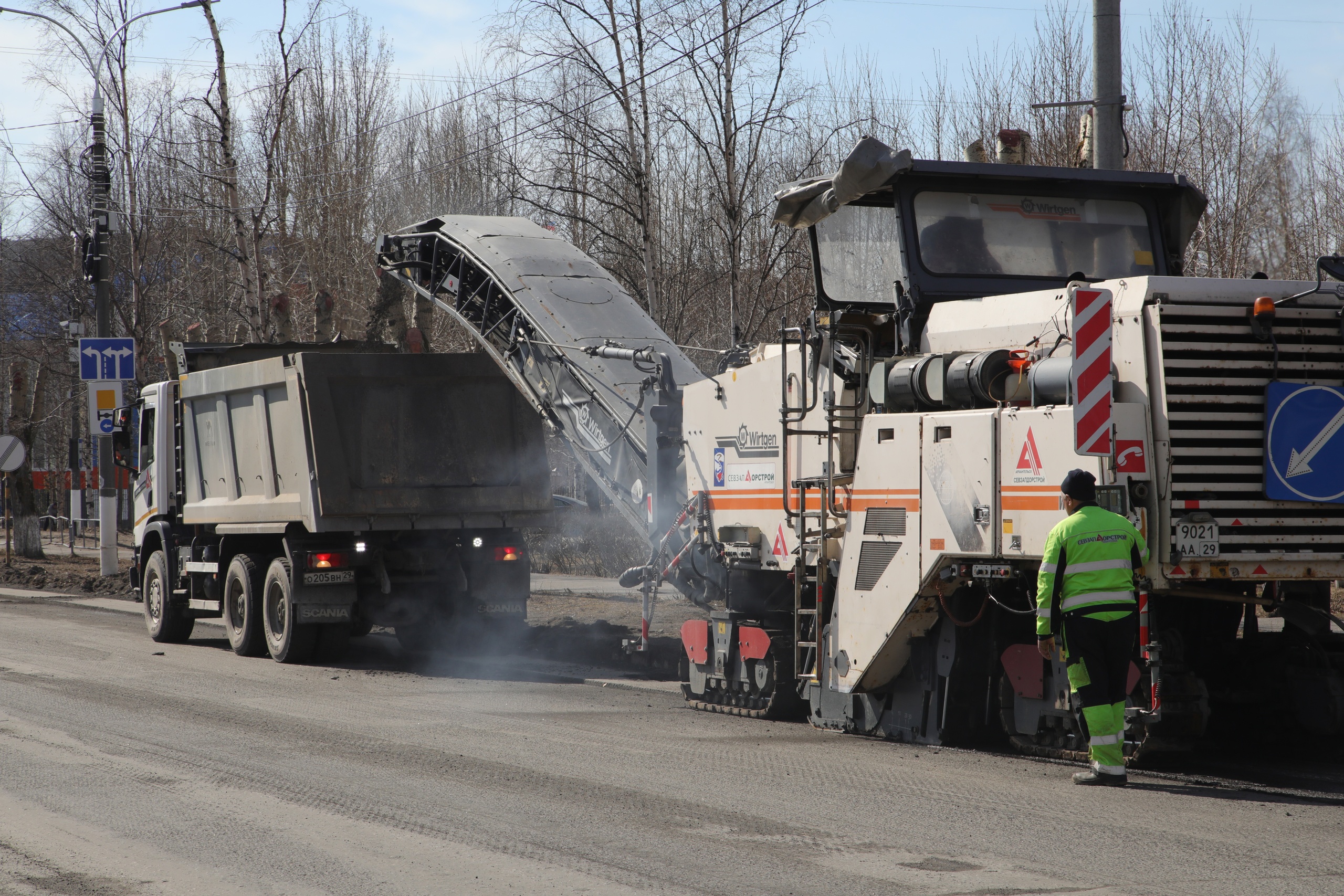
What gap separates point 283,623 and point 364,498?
1.57m

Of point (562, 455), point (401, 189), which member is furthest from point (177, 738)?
point (401, 189)

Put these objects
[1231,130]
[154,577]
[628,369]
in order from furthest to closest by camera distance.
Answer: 1. [1231,130]
2. [154,577]
3. [628,369]

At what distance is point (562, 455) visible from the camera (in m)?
23.8

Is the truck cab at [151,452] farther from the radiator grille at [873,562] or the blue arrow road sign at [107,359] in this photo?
the radiator grille at [873,562]

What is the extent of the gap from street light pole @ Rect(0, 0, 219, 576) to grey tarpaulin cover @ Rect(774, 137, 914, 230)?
1571cm

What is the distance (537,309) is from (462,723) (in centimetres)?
419

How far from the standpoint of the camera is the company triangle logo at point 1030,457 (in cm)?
723

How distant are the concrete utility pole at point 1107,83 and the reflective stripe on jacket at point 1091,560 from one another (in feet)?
15.1

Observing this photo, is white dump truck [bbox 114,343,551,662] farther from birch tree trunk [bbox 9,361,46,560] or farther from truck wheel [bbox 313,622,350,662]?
birch tree trunk [bbox 9,361,46,560]

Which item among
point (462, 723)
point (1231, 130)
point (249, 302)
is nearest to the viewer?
point (462, 723)

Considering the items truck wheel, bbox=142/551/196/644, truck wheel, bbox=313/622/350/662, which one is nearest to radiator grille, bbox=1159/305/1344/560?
truck wheel, bbox=313/622/350/662

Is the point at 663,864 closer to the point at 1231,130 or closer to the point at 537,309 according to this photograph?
the point at 537,309

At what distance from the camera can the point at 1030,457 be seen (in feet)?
23.9

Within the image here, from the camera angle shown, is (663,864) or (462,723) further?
(462,723)
